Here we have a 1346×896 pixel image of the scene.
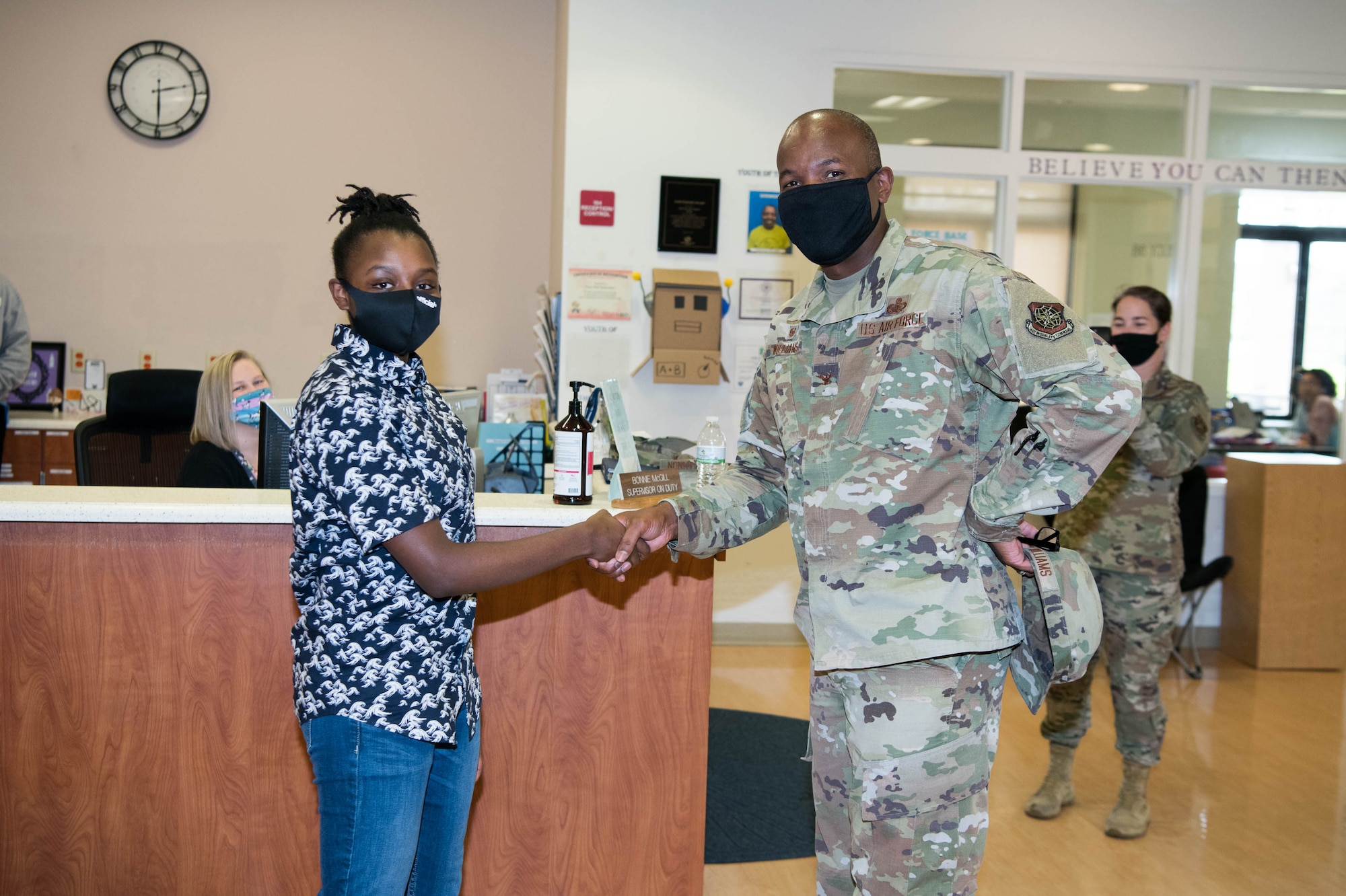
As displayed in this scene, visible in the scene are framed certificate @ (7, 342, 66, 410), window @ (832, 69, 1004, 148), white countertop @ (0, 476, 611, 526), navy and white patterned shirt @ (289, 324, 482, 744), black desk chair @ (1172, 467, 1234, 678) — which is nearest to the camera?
navy and white patterned shirt @ (289, 324, 482, 744)

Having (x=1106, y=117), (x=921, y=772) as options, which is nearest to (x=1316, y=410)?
(x=1106, y=117)

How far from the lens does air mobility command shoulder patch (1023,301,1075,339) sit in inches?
63.1

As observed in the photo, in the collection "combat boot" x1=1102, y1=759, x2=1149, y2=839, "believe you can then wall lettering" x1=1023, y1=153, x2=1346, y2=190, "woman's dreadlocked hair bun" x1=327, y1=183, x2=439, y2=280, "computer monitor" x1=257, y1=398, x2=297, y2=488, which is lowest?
"combat boot" x1=1102, y1=759, x2=1149, y2=839

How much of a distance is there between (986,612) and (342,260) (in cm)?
123

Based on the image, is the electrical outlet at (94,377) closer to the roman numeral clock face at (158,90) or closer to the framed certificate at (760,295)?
the roman numeral clock face at (158,90)

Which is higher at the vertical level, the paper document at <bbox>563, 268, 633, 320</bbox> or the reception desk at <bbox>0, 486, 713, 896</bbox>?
the paper document at <bbox>563, 268, 633, 320</bbox>

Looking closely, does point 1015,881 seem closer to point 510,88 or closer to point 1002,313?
point 1002,313

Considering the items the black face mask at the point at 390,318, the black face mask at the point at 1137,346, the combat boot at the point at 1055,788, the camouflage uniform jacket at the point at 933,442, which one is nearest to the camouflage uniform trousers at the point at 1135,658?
the combat boot at the point at 1055,788

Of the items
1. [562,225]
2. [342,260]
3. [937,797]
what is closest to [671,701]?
[937,797]

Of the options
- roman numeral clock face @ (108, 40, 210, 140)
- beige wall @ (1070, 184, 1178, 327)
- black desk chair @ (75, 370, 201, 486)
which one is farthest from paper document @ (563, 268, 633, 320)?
roman numeral clock face @ (108, 40, 210, 140)

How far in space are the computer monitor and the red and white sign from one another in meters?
2.62

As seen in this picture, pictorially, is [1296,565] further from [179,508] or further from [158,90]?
[158,90]

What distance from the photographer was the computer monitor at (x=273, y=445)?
2574mm

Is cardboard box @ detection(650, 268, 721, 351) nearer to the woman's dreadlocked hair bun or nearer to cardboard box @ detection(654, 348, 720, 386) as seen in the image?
cardboard box @ detection(654, 348, 720, 386)
